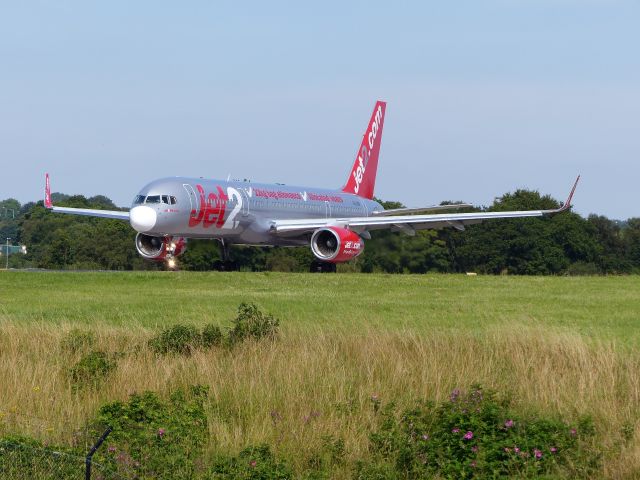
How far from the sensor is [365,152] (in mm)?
59156

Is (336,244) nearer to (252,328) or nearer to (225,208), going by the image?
(225,208)

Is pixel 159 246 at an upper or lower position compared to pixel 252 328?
upper

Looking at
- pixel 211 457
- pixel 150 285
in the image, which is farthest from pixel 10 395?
pixel 150 285

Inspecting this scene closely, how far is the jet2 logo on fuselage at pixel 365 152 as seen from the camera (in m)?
58.9

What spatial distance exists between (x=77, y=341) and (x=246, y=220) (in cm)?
2830

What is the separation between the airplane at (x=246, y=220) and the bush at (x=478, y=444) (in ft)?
92.6

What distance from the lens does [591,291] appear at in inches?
1191

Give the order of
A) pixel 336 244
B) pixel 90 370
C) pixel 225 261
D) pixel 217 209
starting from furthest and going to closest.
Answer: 1. pixel 225 261
2. pixel 336 244
3. pixel 217 209
4. pixel 90 370

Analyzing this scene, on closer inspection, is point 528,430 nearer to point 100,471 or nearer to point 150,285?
point 100,471

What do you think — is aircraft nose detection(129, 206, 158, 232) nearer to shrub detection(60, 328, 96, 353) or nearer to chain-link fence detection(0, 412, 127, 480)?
shrub detection(60, 328, 96, 353)

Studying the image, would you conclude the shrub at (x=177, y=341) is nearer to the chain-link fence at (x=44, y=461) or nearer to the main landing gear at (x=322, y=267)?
the chain-link fence at (x=44, y=461)

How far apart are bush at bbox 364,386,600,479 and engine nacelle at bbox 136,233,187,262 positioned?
3179 cm

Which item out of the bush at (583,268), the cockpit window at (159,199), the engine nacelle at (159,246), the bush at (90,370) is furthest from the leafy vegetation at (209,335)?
the bush at (583,268)

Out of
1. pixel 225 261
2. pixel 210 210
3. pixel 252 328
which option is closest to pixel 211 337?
pixel 252 328
